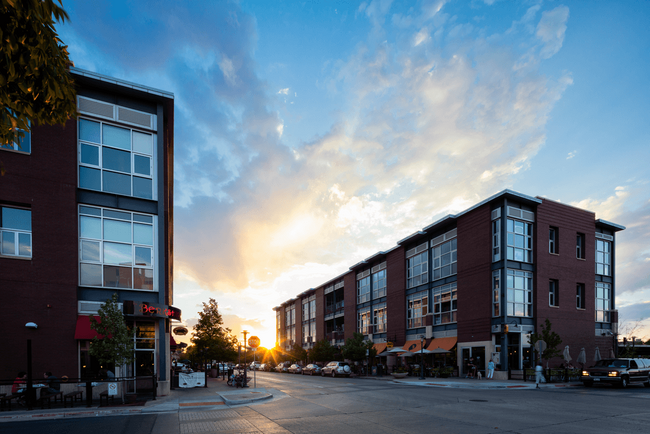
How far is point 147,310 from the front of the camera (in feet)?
68.7

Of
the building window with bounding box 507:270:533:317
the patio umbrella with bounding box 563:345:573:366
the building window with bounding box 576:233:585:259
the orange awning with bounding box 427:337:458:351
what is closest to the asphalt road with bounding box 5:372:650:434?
the patio umbrella with bounding box 563:345:573:366

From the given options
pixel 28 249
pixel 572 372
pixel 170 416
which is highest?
pixel 28 249

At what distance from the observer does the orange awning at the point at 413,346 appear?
41925 mm

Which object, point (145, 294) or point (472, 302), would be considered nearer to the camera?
point (145, 294)

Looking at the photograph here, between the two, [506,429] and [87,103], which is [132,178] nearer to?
[87,103]

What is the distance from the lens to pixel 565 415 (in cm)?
1302

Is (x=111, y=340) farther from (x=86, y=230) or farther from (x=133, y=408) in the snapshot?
(x=86, y=230)

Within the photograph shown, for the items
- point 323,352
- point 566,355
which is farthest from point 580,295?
point 323,352

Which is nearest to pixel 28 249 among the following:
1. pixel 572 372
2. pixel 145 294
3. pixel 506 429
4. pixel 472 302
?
pixel 145 294

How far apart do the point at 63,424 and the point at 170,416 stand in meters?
3.11

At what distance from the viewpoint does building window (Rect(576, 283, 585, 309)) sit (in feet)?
120

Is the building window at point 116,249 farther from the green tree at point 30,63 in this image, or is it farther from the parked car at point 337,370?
the parked car at point 337,370

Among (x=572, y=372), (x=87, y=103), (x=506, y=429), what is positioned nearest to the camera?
(x=506, y=429)

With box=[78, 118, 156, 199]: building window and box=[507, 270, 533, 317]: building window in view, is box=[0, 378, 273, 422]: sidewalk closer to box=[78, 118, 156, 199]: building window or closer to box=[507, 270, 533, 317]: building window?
box=[78, 118, 156, 199]: building window
